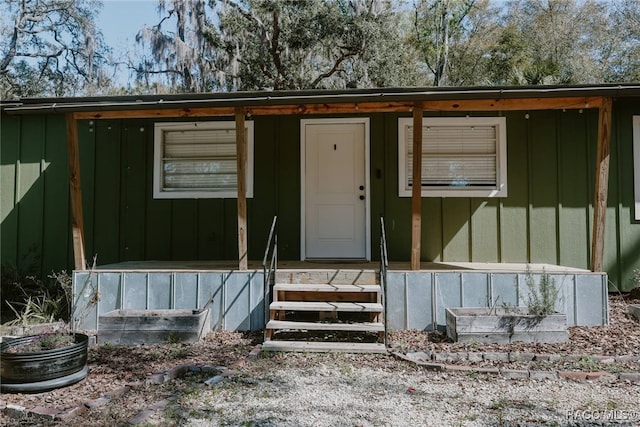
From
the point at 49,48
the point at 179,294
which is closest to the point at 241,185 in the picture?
the point at 179,294

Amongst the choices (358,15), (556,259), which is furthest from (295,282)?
(358,15)

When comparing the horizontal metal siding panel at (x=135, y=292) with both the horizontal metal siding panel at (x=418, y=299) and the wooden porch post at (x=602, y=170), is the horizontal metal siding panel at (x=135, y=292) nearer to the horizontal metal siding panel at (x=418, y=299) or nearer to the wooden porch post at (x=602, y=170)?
the horizontal metal siding panel at (x=418, y=299)

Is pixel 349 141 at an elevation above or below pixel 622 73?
below

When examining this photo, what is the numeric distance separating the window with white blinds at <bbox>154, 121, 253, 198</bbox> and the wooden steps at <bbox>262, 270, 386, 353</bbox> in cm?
205

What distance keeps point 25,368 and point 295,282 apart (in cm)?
236

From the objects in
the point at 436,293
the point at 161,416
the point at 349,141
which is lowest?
the point at 161,416

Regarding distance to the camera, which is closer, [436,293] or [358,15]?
[436,293]

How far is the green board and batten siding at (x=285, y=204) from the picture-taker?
570 cm

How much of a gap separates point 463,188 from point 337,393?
361 centimetres

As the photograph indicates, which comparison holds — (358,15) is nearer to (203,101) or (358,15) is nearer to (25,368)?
(203,101)

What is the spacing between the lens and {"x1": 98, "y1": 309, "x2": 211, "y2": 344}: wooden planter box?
168 inches

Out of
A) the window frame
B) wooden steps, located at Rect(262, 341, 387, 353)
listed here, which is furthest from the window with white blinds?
the window frame

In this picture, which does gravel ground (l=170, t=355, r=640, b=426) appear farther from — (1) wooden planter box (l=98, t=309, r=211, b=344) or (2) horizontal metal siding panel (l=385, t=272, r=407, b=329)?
(1) wooden planter box (l=98, t=309, r=211, b=344)

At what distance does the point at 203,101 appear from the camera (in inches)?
182
